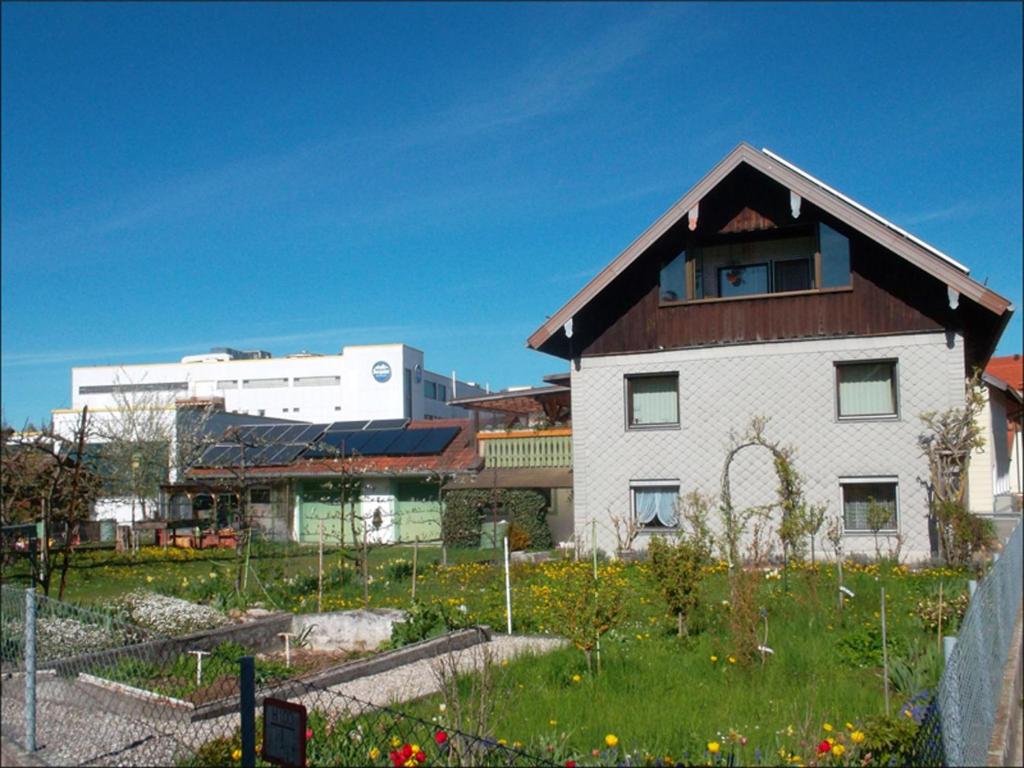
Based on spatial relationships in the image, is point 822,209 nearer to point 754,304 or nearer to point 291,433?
point 754,304

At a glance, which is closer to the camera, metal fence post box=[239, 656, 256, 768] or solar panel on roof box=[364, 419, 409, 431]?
metal fence post box=[239, 656, 256, 768]

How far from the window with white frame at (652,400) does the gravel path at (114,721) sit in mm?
12039

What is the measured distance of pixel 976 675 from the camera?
20.4ft

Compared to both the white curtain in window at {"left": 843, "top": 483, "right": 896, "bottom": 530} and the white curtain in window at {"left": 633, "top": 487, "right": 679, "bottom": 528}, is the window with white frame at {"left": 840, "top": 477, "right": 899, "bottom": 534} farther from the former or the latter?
the white curtain in window at {"left": 633, "top": 487, "right": 679, "bottom": 528}

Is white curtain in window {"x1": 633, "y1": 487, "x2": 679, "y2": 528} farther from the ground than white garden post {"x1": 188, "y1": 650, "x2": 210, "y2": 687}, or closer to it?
farther from the ground

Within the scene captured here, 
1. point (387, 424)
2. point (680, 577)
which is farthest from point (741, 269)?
point (387, 424)

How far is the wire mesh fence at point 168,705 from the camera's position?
6.73 meters

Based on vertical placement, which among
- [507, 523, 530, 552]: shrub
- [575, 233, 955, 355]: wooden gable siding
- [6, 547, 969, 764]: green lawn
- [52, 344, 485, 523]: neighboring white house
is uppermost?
[52, 344, 485, 523]: neighboring white house

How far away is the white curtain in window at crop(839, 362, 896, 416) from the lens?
772 inches

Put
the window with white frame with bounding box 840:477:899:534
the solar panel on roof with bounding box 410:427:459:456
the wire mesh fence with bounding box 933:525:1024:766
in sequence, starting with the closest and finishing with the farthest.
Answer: the wire mesh fence with bounding box 933:525:1024:766 → the window with white frame with bounding box 840:477:899:534 → the solar panel on roof with bounding box 410:427:459:456

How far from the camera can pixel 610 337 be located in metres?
21.6

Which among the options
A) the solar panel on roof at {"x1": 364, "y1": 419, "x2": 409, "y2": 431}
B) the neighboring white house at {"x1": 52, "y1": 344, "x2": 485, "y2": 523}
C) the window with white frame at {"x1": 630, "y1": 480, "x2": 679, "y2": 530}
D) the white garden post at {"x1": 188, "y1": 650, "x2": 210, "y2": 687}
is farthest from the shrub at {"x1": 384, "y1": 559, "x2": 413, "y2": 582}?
the neighboring white house at {"x1": 52, "y1": 344, "x2": 485, "y2": 523}

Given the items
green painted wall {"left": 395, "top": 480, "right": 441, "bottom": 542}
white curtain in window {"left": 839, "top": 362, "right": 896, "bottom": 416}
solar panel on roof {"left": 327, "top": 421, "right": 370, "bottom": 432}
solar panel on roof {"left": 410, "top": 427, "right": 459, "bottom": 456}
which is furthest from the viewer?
solar panel on roof {"left": 327, "top": 421, "right": 370, "bottom": 432}

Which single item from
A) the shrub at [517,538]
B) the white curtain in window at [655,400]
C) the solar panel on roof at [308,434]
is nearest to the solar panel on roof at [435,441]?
the solar panel on roof at [308,434]
